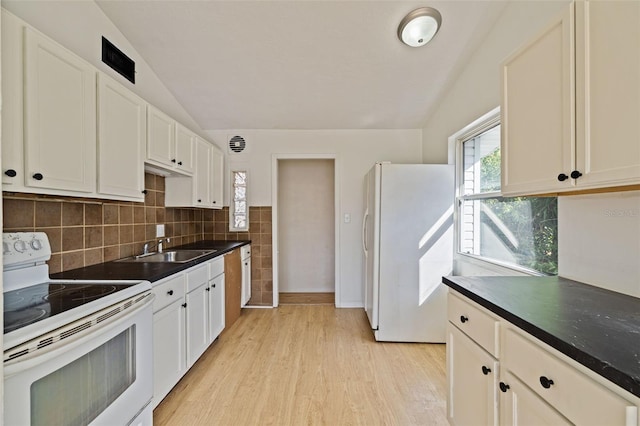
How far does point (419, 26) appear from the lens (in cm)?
208

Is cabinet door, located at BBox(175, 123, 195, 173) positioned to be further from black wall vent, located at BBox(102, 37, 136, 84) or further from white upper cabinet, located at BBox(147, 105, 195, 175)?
black wall vent, located at BBox(102, 37, 136, 84)

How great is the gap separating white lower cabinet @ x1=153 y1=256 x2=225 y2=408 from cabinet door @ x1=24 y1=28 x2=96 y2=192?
2.37ft

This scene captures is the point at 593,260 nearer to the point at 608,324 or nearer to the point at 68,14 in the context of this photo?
the point at 608,324

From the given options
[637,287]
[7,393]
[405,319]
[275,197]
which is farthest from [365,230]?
[7,393]

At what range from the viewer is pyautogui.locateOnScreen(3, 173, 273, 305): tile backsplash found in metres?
1.52

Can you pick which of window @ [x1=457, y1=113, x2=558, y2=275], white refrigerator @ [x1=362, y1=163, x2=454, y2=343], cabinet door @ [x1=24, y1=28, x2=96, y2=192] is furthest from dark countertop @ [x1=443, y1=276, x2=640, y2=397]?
cabinet door @ [x1=24, y1=28, x2=96, y2=192]

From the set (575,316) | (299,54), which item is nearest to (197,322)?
(575,316)

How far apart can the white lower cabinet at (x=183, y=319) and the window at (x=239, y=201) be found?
1.08 metres

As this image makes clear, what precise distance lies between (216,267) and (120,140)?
4.23 ft

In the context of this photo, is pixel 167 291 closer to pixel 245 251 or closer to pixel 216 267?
pixel 216 267

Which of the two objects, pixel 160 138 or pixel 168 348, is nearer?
pixel 168 348

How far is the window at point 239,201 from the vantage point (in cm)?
367

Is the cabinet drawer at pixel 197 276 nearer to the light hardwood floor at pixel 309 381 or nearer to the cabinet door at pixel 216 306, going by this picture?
the cabinet door at pixel 216 306

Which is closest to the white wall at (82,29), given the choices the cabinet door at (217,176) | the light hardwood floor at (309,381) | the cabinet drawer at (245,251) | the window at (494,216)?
the cabinet door at (217,176)
